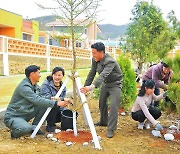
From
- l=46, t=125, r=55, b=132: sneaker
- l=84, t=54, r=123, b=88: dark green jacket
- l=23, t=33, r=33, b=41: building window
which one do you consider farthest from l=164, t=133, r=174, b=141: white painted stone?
l=23, t=33, r=33, b=41: building window

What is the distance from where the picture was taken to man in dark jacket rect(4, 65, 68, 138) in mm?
4703

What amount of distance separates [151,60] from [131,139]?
8.70 meters

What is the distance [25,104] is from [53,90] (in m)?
0.59

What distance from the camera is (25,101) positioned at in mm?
4875

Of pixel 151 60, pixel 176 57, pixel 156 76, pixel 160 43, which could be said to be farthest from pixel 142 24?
pixel 176 57

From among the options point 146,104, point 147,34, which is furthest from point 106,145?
point 147,34

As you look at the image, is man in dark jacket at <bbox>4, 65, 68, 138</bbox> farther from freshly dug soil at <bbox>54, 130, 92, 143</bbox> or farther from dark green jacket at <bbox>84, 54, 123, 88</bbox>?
dark green jacket at <bbox>84, 54, 123, 88</bbox>

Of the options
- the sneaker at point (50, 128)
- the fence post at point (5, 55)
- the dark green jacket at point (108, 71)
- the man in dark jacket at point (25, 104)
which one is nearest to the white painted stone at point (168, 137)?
the dark green jacket at point (108, 71)

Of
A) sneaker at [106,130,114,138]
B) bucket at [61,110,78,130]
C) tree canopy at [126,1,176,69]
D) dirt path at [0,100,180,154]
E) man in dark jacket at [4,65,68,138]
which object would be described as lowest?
dirt path at [0,100,180,154]

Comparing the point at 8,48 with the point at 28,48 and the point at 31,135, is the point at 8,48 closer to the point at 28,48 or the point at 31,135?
the point at 28,48

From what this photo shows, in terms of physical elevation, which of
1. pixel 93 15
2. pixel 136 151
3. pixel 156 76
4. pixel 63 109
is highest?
pixel 93 15

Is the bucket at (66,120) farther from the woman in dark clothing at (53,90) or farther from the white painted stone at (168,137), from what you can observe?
the white painted stone at (168,137)

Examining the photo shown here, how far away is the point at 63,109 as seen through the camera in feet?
17.7

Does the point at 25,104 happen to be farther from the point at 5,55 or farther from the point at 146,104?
the point at 5,55
